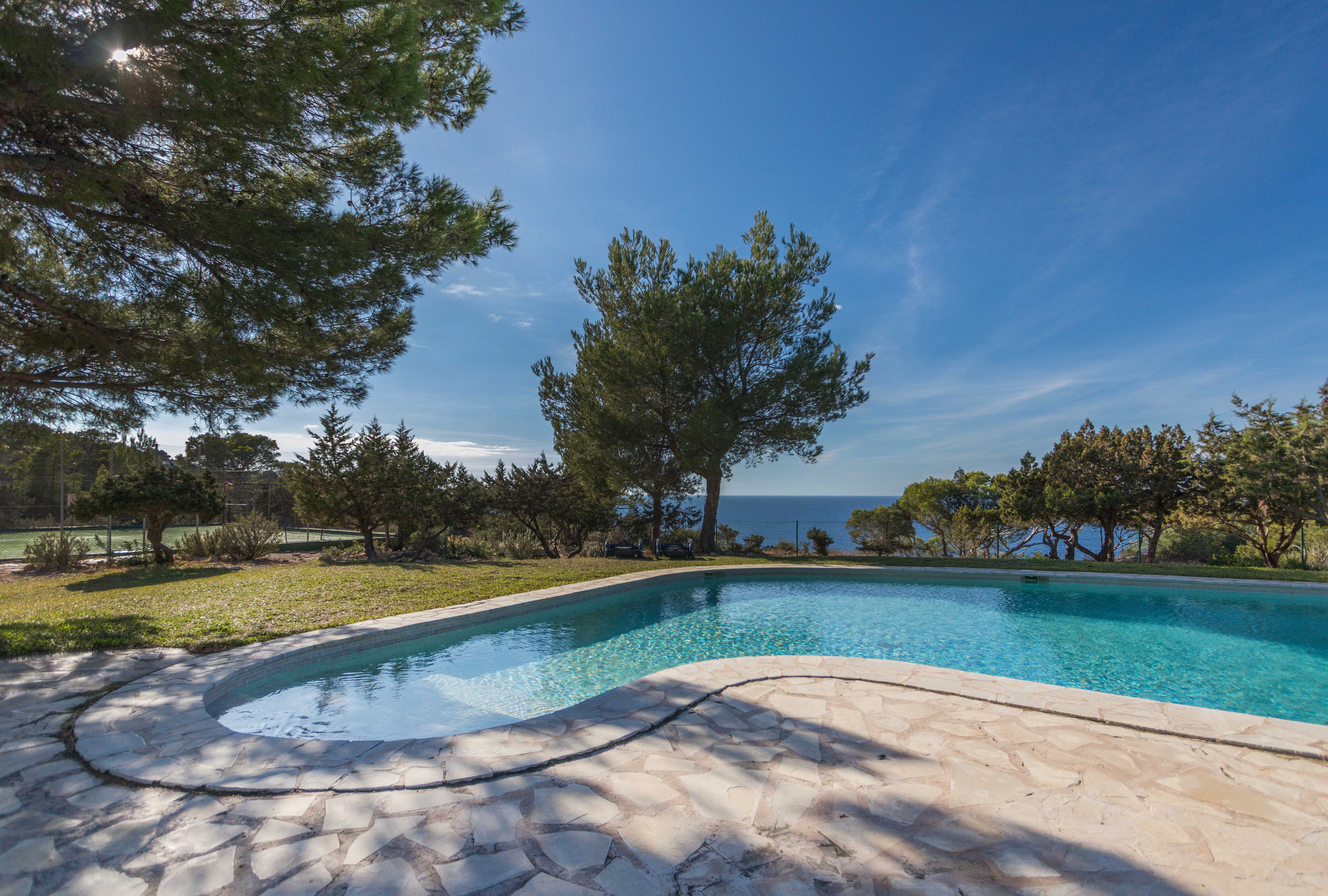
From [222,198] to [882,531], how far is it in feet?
64.5

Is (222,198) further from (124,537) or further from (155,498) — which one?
(124,537)

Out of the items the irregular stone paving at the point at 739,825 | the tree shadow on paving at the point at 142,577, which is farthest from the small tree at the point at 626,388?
the irregular stone paving at the point at 739,825

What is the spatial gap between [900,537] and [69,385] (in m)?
20.6

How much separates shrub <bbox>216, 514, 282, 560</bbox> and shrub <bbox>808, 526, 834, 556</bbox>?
614 inches

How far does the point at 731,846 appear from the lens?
6.57 ft

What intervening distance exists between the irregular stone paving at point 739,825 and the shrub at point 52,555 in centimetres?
1174

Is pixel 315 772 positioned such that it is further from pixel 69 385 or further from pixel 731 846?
pixel 69 385

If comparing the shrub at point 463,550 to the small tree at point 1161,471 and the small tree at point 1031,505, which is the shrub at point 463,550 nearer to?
the small tree at point 1031,505

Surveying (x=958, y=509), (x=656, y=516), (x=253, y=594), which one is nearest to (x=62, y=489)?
(x=253, y=594)

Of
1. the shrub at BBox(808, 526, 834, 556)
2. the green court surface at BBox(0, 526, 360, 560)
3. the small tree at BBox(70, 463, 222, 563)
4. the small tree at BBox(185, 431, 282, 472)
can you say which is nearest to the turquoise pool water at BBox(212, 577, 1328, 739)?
the small tree at BBox(185, 431, 282, 472)

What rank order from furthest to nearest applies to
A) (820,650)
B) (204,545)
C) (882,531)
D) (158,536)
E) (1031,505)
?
(882,531), (1031,505), (204,545), (158,536), (820,650)

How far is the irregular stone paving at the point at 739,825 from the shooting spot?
70.6 inches

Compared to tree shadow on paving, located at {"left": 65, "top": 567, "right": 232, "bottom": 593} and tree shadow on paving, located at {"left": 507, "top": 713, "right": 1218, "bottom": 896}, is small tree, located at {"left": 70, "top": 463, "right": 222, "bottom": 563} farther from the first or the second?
tree shadow on paving, located at {"left": 507, "top": 713, "right": 1218, "bottom": 896}

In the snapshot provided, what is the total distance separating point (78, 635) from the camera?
5.09 m
